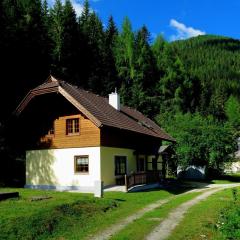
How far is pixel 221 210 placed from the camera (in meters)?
19.0

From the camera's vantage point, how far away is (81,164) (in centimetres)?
2958

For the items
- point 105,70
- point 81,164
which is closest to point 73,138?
point 81,164

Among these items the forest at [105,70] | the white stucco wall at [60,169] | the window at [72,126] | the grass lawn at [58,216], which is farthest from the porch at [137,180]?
the forest at [105,70]

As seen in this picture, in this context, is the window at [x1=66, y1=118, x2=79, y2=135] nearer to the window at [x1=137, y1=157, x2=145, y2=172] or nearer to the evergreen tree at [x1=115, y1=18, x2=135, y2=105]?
the window at [x1=137, y1=157, x2=145, y2=172]

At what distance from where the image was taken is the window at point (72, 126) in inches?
1190

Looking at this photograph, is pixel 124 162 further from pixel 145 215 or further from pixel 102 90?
pixel 102 90

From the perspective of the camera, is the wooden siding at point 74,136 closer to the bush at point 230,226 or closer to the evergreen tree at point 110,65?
the bush at point 230,226

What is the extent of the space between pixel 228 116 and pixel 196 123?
80.7m

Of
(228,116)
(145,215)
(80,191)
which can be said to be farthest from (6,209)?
(228,116)

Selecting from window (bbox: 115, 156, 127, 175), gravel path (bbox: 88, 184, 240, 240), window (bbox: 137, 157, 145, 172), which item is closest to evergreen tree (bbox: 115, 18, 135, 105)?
window (bbox: 137, 157, 145, 172)

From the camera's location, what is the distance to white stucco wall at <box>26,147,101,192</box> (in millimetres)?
28781

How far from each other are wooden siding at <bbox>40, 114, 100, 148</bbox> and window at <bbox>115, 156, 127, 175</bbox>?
3.10m

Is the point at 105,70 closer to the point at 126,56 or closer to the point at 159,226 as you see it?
the point at 126,56

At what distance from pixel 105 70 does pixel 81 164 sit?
1633 inches
